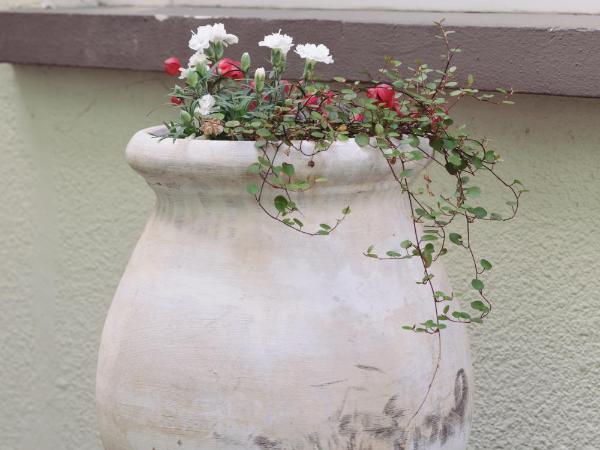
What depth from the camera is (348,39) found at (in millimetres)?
2086

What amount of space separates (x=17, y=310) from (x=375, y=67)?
126cm

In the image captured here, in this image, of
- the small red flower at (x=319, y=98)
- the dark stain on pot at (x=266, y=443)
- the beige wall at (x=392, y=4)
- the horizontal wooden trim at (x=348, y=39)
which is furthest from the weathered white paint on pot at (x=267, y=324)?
the beige wall at (x=392, y=4)

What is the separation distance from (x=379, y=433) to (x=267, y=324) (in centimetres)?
22

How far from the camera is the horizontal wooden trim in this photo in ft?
6.11

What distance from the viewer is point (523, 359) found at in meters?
2.06

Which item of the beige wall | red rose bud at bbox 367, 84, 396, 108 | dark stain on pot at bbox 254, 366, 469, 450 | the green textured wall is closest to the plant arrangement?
red rose bud at bbox 367, 84, 396, 108

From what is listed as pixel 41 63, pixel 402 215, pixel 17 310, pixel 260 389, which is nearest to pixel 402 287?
pixel 402 215

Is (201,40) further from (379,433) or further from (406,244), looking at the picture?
(379,433)

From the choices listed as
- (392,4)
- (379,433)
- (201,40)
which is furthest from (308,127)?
(392,4)

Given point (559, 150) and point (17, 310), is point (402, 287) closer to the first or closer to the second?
point (559, 150)

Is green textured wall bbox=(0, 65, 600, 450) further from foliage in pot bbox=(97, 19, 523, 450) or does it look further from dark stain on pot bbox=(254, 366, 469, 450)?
dark stain on pot bbox=(254, 366, 469, 450)

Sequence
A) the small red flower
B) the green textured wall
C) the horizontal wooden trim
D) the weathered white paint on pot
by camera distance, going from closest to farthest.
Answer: the weathered white paint on pot, the small red flower, the horizontal wooden trim, the green textured wall

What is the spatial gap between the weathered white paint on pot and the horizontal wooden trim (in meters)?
0.50

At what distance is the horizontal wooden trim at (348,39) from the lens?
1.86 m
